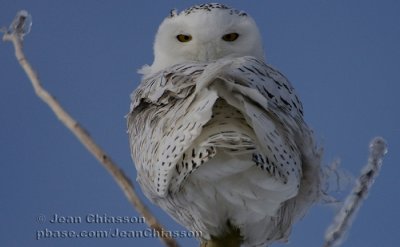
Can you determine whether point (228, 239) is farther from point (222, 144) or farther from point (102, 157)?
point (102, 157)

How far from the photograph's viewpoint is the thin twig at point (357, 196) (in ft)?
6.79

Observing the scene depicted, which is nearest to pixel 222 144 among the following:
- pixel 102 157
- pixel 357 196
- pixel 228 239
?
pixel 357 196

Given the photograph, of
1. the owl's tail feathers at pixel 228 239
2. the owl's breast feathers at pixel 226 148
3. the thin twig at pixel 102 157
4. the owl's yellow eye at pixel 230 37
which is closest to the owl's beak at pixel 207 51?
the owl's yellow eye at pixel 230 37

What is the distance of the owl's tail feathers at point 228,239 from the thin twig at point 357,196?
95cm

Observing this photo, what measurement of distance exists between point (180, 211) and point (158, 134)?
1.82 feet

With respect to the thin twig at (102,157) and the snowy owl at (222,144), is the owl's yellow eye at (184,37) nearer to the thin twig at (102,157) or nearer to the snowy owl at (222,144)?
the snowy owl at (222,144)

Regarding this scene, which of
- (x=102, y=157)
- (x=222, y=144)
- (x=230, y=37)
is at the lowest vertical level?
(x=102, y=157)

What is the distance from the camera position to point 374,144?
2.38 m

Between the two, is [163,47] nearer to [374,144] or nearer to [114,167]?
[374,144]

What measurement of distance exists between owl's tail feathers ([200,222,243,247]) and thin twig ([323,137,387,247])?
953 millimetres

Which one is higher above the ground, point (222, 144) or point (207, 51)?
point (207, 51)

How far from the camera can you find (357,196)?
226cm

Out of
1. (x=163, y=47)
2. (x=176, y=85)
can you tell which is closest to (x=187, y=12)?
(x=163, y=47)

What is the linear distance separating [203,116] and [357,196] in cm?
64
